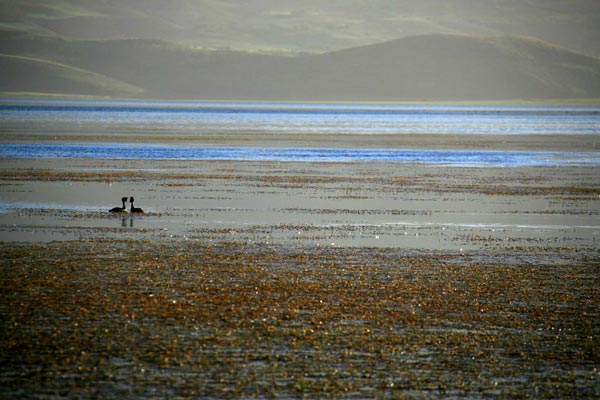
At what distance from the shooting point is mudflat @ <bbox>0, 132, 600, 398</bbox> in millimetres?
14305

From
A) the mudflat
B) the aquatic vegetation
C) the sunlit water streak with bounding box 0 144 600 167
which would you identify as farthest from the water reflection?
the sunlit water streak with bounding box 0 144 600 167

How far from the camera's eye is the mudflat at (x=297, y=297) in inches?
563

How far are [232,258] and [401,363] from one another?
30.6 ft

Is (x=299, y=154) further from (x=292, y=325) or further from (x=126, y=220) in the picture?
(x=292, y=325)

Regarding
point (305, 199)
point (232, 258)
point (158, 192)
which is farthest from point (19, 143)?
point (232, 258)

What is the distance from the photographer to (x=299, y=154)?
65.9 metres

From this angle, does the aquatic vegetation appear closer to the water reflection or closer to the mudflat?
the mudflat

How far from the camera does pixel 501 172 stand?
53375mm

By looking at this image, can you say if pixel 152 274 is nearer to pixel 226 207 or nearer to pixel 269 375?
pixel 269 375

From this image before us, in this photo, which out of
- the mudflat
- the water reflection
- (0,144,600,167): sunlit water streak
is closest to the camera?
the mudflat

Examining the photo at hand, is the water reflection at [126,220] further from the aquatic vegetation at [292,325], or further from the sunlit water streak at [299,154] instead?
the sunlit water streak at [299,154]

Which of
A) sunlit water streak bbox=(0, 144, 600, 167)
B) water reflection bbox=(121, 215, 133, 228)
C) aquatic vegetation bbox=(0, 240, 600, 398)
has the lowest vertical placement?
aquatic vegetation bbox=(0, 240, 600, 398)

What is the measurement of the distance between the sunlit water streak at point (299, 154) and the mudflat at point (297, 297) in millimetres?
22594

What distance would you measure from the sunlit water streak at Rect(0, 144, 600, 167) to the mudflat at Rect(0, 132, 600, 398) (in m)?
22.6
